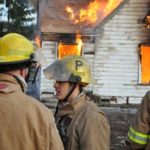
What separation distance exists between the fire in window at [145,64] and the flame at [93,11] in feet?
6.25

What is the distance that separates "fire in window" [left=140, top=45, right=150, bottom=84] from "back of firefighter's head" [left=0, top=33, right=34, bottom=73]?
48.3 ft


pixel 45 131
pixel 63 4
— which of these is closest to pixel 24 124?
pixel 45 131

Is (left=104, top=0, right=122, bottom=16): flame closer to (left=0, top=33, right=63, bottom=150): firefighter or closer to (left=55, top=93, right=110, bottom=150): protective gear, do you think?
(left=55, top=93, right=110, bottom=150): protective gear

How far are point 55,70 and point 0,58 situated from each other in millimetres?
1471

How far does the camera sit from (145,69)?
17.9 meters

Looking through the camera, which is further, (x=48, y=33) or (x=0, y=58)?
(x=48, y=33)

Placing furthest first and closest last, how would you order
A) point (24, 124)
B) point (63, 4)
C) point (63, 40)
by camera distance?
A: point (63, 4) → point (63, 40) → point (24, 124)

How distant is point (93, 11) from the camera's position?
1845 cm

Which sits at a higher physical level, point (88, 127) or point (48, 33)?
point (48, 33)

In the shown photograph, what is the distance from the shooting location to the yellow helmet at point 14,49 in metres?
2.92

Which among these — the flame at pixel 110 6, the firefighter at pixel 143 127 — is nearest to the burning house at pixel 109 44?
the flame at pixel 110 6

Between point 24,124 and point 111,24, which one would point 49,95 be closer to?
point 111,24

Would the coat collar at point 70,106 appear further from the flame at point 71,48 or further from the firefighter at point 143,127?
the flame at point 71,48

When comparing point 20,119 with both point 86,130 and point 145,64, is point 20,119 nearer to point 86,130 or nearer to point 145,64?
point 86,130
